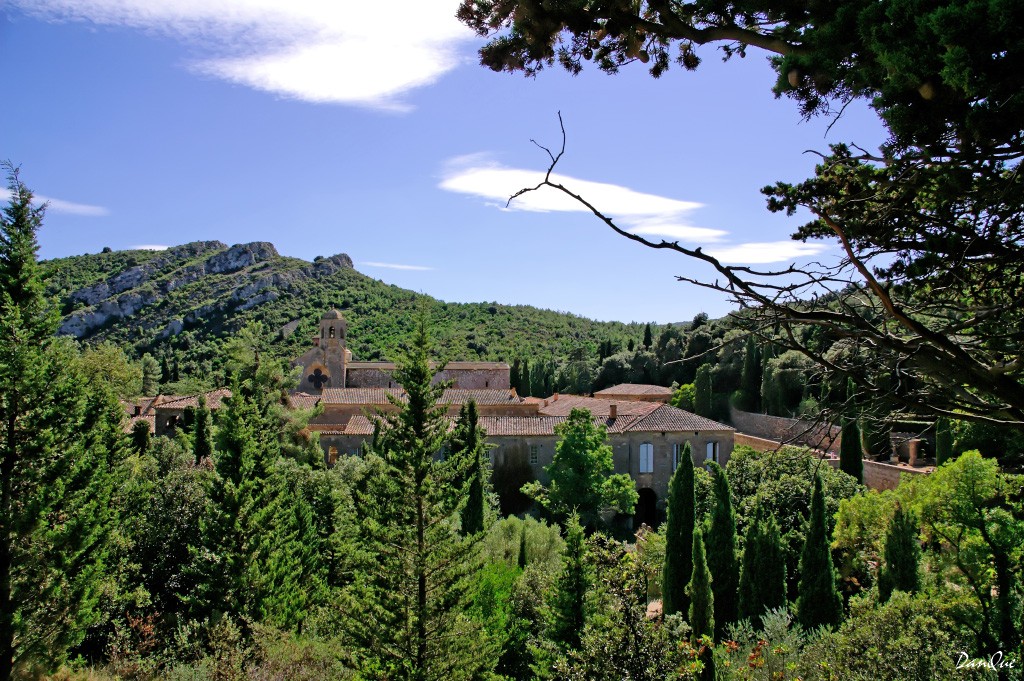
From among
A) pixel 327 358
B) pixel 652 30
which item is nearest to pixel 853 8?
pixel 652 30

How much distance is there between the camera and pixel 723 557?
1852 cm

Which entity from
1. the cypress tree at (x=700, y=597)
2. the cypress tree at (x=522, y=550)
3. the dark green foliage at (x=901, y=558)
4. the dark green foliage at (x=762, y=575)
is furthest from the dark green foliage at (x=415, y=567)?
the dark green foliage at (x=901, y=558)

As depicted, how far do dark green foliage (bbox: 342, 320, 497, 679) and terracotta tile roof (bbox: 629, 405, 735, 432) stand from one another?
62.4 feet

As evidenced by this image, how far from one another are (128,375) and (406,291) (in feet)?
186

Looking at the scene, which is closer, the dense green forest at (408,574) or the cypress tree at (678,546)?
the dense green forest at (408,574)

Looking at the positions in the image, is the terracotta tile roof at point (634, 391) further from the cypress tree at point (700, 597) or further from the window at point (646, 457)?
the cypress tree at point (700, 597)

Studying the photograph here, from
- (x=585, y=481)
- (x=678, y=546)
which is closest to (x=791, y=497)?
(x=678, y=546)

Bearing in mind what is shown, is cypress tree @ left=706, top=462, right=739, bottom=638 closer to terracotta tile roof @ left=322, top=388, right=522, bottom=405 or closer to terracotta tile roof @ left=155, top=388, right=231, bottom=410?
terracotta tile roof @ left=322, top=388, right=522, bottom=405

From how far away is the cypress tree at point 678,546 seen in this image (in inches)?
703

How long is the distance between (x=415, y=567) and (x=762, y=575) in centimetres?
980

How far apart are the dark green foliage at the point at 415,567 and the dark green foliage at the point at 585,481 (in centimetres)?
1389

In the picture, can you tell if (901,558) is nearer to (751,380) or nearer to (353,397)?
(751,380)

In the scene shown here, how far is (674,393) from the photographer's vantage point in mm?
46938

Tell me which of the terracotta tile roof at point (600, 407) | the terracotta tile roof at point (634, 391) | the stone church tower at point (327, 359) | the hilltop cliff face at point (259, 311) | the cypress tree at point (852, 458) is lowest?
the cypress tree at point (852, 458)
